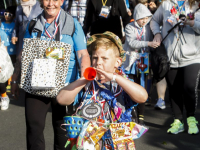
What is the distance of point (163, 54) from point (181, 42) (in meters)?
0.30

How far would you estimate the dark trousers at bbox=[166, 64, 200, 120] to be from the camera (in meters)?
5.38

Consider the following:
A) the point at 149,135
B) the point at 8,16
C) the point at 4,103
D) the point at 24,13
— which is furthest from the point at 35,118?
the point at 8,16

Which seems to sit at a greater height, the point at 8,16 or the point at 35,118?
the point at 8,16

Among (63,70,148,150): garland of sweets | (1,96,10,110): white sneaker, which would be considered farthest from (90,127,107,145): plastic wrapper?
(1,96,10,110): white sneaker

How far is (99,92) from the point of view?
310 cm

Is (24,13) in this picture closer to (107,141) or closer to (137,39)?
(137,39)

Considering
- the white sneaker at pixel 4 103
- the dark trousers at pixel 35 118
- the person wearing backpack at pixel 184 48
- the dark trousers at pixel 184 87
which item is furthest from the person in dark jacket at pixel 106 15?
the dark trousers at pixel 35 118

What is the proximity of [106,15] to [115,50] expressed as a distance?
357 centimetres

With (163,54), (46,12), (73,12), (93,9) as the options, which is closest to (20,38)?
(73,12)

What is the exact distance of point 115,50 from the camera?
3.21m

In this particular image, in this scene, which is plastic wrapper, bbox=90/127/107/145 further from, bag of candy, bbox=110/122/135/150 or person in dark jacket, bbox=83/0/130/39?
person in dark jacket, bbox=83/0/130/39

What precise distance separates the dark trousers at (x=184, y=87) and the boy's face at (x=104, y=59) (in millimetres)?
2495

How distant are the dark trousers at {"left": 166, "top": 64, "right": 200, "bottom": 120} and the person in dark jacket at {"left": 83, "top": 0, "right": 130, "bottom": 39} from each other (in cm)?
152

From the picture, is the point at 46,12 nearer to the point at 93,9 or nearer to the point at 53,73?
the point at 53,73
